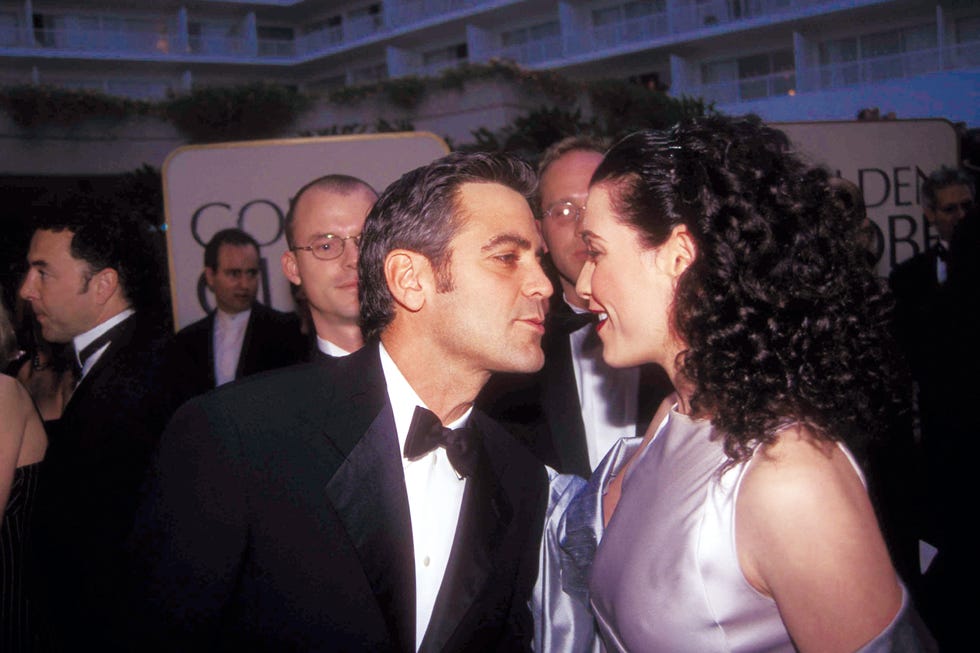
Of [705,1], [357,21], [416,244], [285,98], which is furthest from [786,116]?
[416,244]

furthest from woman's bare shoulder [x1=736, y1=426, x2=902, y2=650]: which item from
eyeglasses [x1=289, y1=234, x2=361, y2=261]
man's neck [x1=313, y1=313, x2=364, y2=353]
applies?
eyeglasses [x1=289, y1=234, x2=361, y2=261]

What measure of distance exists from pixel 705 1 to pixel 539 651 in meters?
28.5

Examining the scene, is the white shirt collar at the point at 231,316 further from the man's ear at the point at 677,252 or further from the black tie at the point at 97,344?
the man's ear at the point at 677,252

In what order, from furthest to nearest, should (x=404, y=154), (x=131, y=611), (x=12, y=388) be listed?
(x=404, y=154)
(x=12, y=388)
(x=131, y=611)

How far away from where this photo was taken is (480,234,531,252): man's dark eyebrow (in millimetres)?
2072

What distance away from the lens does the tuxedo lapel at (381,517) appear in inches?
68.6

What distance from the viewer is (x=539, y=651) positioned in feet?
6.79

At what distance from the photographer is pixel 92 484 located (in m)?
2.57

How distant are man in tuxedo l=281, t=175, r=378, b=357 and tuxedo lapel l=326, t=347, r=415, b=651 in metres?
1.36

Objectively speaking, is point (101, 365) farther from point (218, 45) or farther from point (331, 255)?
point (218, 45)

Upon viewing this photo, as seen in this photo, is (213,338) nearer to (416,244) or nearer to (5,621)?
(5,621)

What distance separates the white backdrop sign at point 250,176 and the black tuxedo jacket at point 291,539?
2578 mm

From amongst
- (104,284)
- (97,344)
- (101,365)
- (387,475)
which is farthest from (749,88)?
(387,475)

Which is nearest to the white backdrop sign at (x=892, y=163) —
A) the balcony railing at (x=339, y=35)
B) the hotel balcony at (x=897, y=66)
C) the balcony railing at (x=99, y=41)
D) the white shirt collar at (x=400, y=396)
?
the white shirt collar at (x=400, y=396)
